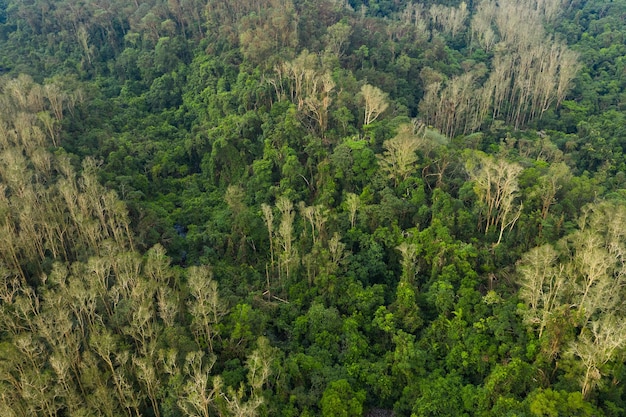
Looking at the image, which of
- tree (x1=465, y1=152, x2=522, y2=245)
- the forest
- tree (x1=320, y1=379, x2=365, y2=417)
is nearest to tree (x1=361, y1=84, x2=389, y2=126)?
the forest

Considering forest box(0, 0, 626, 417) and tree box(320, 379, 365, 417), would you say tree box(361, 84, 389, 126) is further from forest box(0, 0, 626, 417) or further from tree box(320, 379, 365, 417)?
tree box(320, 379, 365, 417)

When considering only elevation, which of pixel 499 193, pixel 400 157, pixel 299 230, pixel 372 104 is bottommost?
pixel 299 230

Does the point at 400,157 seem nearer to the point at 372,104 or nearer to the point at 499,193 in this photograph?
the point at 499,193

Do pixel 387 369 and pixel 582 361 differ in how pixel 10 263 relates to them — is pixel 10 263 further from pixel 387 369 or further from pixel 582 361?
pixel 582 361

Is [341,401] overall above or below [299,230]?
below

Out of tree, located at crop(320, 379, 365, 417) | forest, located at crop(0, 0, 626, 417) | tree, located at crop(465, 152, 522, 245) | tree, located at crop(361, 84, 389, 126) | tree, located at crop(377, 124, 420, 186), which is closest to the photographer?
forest, located at crop(0, 0, 626, 417)

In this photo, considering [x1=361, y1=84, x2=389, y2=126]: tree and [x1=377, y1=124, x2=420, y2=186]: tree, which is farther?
[x1=361, y1=84, x2=389, y2=126]: tree

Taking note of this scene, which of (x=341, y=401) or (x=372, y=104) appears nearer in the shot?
(x=341, y=401)

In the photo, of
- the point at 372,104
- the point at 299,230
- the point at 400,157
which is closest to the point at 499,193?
the point at 400,157
